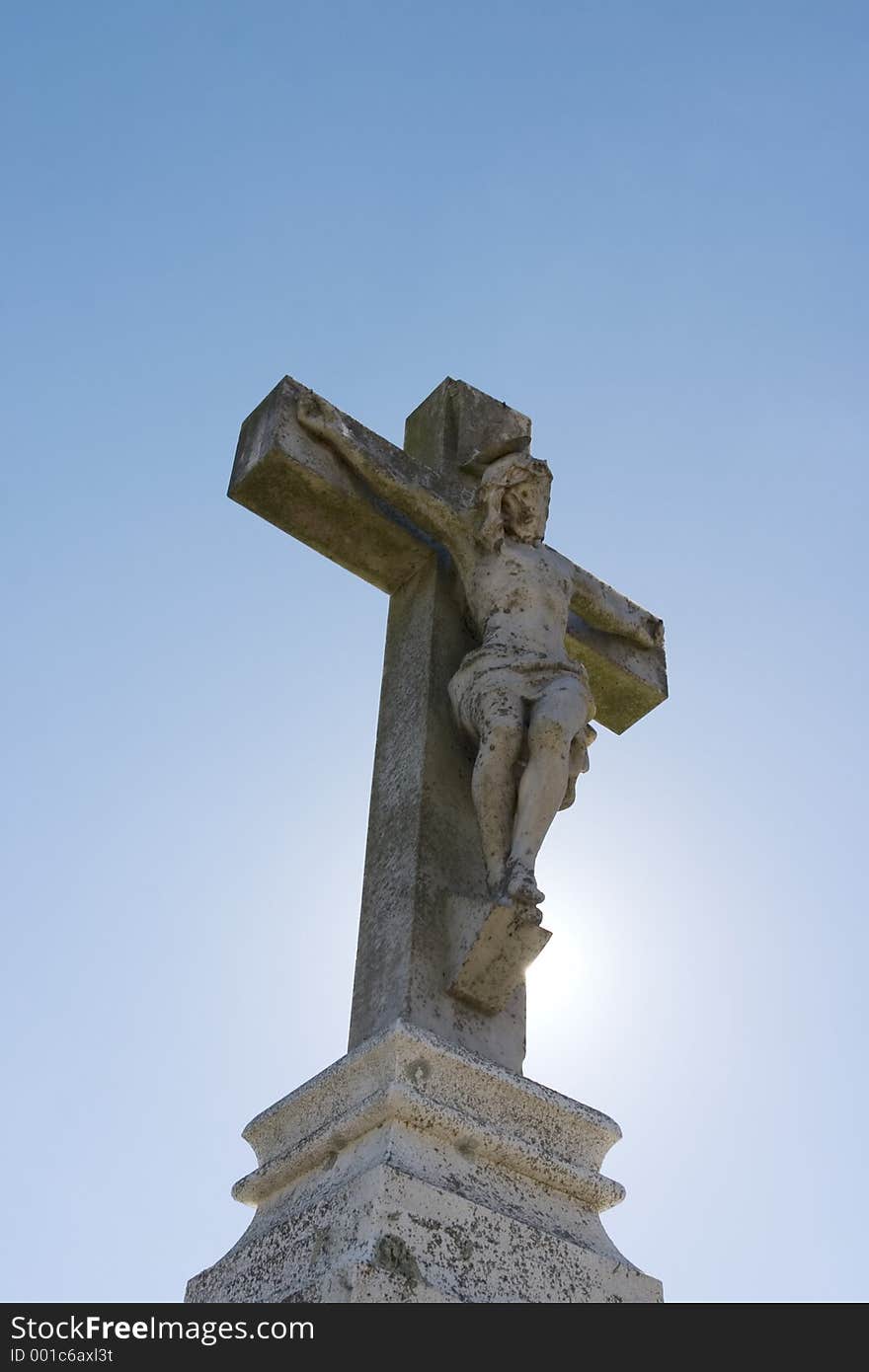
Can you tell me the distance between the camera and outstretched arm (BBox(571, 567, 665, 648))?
273 inches

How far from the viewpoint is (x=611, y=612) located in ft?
23.0

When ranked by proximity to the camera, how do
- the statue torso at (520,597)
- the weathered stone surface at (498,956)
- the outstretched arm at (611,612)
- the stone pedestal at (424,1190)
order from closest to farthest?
the stone pedestal at (424,1190) → the weathered stone surface at (498,956) → the statue torso at (520,597) → the outstretched arm at (611,612)

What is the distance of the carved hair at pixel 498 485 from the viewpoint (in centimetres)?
637

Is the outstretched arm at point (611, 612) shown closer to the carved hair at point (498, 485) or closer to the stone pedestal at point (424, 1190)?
the carved hair at point (498, 485)

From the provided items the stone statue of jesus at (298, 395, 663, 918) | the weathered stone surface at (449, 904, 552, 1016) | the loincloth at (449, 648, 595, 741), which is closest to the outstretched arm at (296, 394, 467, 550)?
the stone statue of jesus at (298, 395, 663, 918)

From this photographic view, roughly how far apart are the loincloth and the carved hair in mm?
665

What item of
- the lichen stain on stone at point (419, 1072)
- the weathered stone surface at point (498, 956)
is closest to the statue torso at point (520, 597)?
the weathered stone surface at point (498, 956)

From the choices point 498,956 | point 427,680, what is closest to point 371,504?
point 427,680

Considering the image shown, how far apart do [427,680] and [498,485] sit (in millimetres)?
899

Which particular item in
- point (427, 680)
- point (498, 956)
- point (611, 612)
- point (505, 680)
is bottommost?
point (498, 956)

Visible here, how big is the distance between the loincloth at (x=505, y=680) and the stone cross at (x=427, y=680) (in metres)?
0.16

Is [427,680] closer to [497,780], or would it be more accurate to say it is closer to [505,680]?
[505,680]

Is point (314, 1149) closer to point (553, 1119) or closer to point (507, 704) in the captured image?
point (553, 1119)

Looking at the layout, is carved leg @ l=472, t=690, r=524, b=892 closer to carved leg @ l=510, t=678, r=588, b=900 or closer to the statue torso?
carved leg @ l=510, t=678, r=588, b=900
